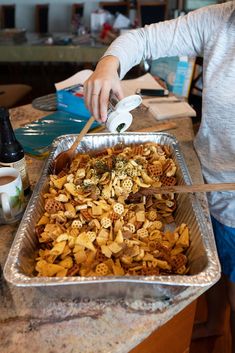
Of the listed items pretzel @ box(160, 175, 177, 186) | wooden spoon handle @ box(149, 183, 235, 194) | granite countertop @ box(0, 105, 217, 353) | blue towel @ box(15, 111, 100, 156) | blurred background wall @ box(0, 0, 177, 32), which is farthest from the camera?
blurred background wall @ box(0, 0, 177, 32)

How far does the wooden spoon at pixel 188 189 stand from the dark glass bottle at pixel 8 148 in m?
0.28

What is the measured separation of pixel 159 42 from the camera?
3.13 feet

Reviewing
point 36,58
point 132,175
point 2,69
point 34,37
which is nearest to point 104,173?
point 132,175

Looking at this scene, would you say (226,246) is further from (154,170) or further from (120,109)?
(120,109)

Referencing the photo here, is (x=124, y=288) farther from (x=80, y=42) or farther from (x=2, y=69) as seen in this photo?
(x=2, y=69)

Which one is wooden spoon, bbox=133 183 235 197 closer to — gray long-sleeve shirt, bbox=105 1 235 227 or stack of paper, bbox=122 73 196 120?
gray long-sleeve shirt, bbox=105 1 235 227

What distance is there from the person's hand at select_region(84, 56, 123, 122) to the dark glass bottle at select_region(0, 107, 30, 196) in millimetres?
192

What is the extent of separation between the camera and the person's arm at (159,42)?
0.83 meters

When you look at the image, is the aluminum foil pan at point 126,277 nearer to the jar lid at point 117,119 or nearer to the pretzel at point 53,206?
the pretzel at point 53,206

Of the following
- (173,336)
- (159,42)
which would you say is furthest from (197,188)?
(159,42)

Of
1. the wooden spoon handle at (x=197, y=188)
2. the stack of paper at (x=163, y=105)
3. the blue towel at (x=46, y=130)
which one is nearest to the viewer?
the wooden spoon handle at (x=197, y=188)

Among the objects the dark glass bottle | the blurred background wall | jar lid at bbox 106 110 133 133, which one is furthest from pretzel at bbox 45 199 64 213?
the blurred background wall

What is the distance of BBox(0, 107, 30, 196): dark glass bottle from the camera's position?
0.72 metres

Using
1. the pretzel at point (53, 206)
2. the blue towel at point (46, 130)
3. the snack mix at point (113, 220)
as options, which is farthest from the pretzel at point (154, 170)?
the blue towel at point (46, 130)
